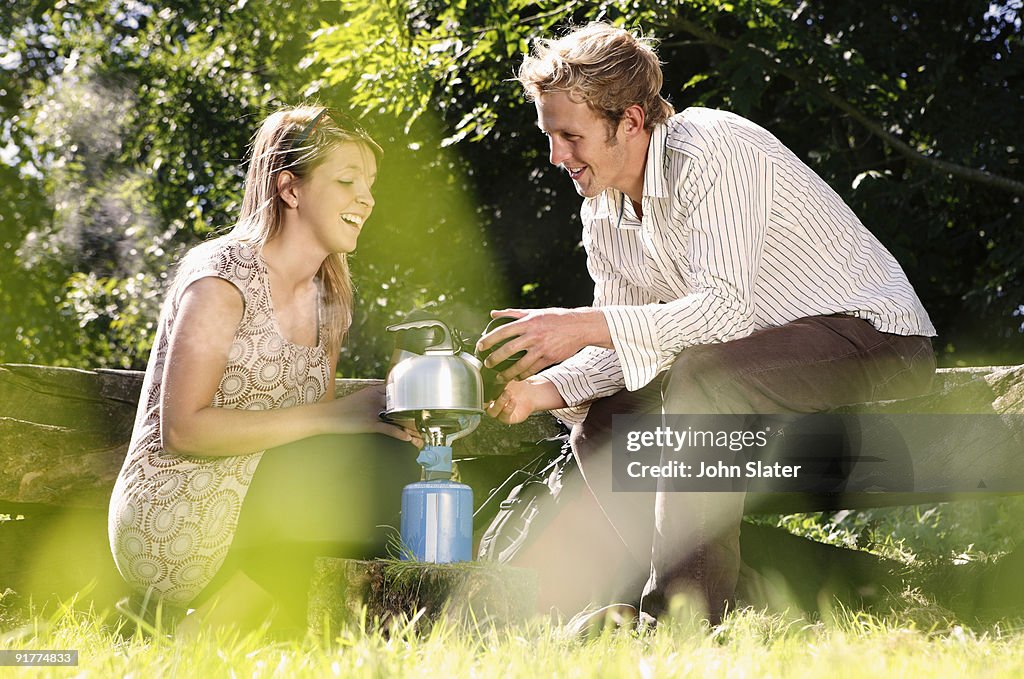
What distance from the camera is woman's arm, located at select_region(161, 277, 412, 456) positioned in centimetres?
270

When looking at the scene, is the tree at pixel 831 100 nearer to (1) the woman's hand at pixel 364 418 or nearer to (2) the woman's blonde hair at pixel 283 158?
(2) the woman's blonde hair at pixel 283 158

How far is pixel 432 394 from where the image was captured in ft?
8.67

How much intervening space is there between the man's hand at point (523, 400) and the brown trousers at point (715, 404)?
0.17 meters

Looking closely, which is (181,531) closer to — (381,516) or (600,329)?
(381,516)

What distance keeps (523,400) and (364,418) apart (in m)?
0.57

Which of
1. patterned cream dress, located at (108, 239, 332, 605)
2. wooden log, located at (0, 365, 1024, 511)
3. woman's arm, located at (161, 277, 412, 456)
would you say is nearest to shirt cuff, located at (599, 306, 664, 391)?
woman's arm, located at (161, 277, 412, 456)

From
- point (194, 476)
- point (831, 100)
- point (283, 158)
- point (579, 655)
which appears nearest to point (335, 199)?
point (283, 158)

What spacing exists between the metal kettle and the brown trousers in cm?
51

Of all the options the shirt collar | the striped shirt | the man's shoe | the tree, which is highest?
the tree

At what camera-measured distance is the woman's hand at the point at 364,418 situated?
2.89 metres

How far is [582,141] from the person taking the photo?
324 centimetres

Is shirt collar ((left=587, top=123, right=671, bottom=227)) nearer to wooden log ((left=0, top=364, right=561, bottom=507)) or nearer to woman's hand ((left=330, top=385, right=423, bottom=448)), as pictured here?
woman's hand ((left=330, top=385, right=423, bottom=448))

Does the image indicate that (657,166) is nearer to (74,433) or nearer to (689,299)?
(689,299)

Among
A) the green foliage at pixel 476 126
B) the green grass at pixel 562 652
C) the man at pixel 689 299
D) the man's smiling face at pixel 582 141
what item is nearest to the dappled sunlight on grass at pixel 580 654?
the green grass at pixel 562 652
